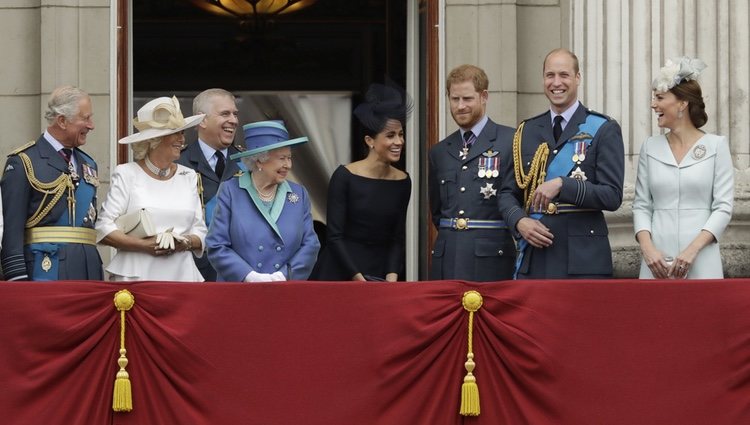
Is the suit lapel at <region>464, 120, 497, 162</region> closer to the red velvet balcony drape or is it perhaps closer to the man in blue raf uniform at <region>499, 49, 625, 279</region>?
the man in blue raf uniform at <region>499, 49, 625, 279</region>

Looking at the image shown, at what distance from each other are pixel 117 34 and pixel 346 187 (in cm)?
287

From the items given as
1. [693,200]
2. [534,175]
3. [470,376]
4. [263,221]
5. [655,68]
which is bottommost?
[470,376]

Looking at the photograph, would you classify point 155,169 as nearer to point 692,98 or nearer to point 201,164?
point 201,164

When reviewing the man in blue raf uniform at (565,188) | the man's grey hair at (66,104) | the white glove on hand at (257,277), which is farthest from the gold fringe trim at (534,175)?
the man's grey hair at (66,104)

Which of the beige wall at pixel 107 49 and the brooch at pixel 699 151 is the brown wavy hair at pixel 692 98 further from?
the beige wall at pixel 107 49

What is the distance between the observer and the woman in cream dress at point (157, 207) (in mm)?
9398

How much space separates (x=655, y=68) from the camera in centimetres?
1141

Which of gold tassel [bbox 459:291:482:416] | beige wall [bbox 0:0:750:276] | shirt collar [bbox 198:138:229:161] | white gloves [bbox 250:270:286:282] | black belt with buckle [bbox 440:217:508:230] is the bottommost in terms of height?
gold tassel [bbox 459:291:482:416]

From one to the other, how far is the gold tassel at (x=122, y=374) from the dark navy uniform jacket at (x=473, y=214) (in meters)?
2.02

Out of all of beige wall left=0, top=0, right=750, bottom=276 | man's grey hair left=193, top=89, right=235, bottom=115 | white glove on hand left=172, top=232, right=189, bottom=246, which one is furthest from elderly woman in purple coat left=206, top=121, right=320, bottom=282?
beige wall left=0, top=0, right=750, bottom=276

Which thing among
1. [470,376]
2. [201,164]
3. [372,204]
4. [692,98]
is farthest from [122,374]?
[692,98]

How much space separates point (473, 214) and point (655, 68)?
7.35ft

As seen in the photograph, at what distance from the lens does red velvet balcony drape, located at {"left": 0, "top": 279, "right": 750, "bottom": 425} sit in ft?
28.1

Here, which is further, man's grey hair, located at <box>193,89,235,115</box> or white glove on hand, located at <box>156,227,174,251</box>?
man's grey hair, located at <box>193,89,235,115</box>
